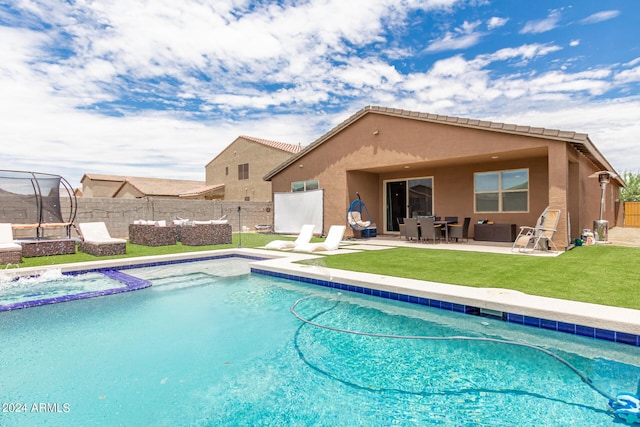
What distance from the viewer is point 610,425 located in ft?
7.93

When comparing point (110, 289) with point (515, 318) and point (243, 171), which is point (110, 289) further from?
point (243, 171)

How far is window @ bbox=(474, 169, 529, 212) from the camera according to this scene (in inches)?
451

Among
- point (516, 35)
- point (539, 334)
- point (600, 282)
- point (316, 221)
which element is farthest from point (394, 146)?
point (539, 334)

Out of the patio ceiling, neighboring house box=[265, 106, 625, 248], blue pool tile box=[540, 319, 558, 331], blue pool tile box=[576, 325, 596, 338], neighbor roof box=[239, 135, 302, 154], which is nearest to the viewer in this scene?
blue pool tile box=[576, 325, 596, 338]

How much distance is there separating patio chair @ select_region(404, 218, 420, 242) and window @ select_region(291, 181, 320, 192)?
461 cm

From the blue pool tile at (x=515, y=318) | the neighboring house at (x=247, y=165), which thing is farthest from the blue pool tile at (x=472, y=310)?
the neighboring house at (x=247, y=165)

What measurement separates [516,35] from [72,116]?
18.5m

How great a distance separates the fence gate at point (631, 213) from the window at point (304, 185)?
22315 mm

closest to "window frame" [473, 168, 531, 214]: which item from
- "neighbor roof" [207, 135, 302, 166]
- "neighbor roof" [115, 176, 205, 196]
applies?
"neighbor roof" [207, 135, 302, 166]

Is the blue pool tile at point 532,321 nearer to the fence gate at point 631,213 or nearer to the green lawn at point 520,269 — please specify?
the green lawn at point 520,269

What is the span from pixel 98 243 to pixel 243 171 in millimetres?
22155

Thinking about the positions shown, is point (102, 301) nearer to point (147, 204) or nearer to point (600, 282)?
point (600, 282)

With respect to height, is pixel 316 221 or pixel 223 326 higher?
pixel 316 221

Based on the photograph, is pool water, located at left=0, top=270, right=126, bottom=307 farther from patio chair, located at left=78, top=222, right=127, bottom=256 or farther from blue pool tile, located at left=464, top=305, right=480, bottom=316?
blue pool tile, located at left=464, top=305, right=480, bottom=316
